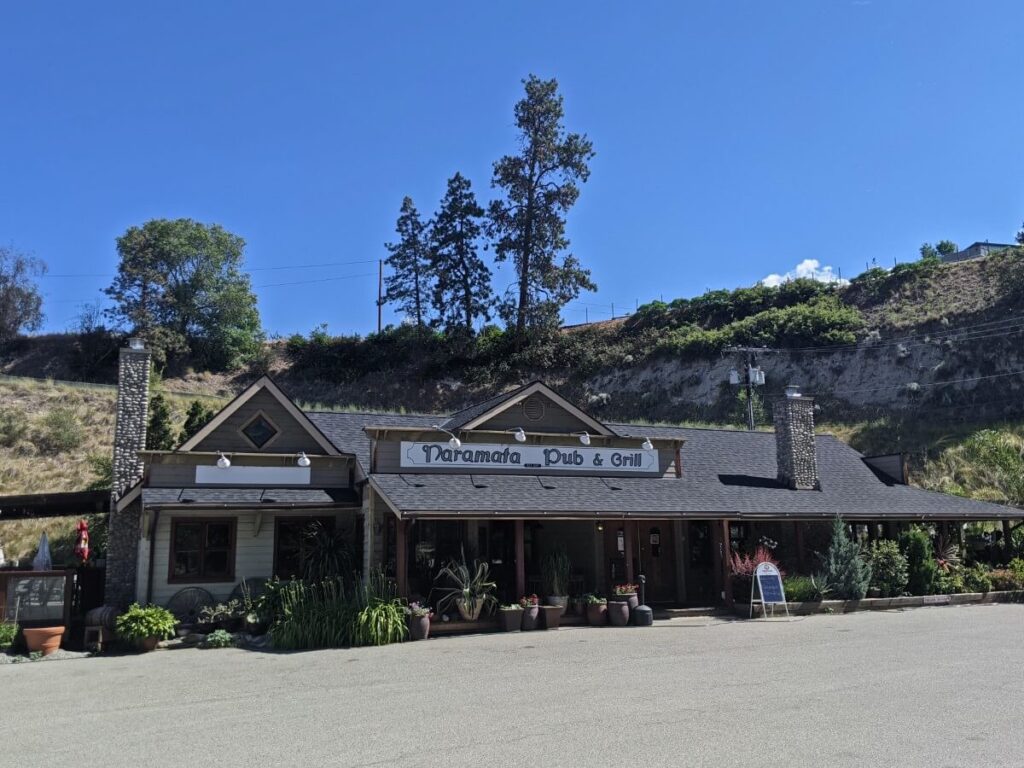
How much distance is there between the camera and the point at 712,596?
19.7 m

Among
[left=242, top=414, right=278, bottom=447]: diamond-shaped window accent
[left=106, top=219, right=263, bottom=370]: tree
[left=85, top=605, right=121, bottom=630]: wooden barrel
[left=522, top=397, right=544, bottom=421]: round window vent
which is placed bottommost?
[left=85, top=605, right=121, bottom=630]: wooden barrel

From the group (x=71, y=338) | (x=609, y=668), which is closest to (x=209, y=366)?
(x=71, y=338)

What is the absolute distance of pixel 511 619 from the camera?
15.4m

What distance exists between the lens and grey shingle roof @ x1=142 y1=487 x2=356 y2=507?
1645 cm

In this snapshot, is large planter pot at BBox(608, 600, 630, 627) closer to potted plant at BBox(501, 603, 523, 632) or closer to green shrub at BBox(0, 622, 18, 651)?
potted plant at BBox(501, 603, 523, 632)

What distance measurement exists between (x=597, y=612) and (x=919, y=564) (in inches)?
338

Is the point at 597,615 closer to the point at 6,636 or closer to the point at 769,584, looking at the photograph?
the point at 769,584

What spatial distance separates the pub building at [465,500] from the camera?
16812 millimetres

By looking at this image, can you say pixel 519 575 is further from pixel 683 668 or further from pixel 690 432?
pixel 690 432

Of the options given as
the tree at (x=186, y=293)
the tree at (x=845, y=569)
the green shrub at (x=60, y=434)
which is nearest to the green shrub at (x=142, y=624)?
the tree at (x=845, y=569)

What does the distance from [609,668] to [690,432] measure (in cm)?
1423

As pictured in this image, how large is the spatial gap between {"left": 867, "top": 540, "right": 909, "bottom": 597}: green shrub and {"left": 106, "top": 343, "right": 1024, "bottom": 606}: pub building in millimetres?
930

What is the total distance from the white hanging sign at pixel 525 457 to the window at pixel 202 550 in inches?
162

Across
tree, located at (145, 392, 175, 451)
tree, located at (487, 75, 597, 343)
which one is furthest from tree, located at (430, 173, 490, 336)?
tree, located at (145, 392, 175, 451)
